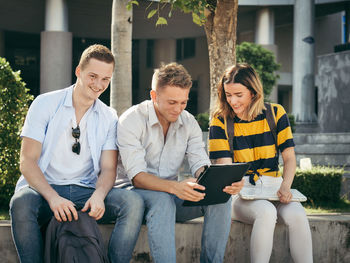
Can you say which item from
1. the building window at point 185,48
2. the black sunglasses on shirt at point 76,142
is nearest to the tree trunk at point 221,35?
the black sunglasses on shirt at point 76,142

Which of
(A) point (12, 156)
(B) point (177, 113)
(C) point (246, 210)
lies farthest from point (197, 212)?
(A) point (12, 156)

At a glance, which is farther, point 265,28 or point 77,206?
point 265,28

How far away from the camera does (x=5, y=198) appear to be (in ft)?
19.0

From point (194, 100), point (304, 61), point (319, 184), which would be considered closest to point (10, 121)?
point (319, 184)

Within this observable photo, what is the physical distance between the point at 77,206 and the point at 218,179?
3.24 ft

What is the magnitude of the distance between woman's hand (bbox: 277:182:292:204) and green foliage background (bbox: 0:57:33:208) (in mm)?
3258

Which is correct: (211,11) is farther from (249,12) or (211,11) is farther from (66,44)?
(249,12)

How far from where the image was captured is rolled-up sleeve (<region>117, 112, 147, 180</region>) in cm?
353

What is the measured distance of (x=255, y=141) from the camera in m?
4.11

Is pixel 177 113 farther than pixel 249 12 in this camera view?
No

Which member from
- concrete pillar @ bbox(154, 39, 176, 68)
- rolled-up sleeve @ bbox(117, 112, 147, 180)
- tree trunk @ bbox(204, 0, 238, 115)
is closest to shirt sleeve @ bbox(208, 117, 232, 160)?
rolled-up sleeve @ bbox(117, 112, 147, 180)

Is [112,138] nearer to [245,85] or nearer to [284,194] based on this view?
[245,85]

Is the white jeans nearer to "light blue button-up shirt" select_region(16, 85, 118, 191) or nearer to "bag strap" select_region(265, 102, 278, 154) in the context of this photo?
"bag strap" select_region(265, 102, 278, 154)

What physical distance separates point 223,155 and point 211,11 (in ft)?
8.67
